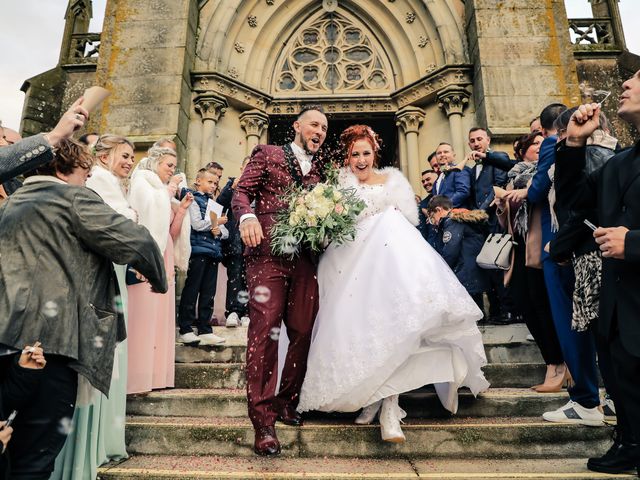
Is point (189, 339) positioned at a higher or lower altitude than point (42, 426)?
higher

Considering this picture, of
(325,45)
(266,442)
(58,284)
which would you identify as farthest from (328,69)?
(58,284)

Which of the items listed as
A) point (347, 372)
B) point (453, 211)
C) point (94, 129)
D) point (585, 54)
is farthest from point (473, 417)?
point (585, 54)

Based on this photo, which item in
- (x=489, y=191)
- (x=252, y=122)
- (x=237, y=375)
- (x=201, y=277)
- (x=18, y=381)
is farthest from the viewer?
(x=252, y=122)

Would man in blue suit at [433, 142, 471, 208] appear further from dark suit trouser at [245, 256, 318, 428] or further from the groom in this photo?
dark suit trouser at [245, 256, 318, 428]

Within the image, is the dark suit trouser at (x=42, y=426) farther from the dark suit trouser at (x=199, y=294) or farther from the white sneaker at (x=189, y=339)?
the dark suit trouser at (x=199, y=294)

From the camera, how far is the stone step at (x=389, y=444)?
9.36 feet

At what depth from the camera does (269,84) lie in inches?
382

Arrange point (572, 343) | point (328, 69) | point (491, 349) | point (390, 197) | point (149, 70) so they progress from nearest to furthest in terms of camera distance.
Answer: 1. point (572, 343)
2. point (390, 197)
3. point (491, 349)
4. point (149, 70)
5. point (328, 69)

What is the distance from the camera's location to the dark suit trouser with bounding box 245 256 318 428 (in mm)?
2797

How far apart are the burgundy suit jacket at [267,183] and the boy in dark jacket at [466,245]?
2366mm

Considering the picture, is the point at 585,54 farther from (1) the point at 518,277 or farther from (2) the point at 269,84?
(1) the point at 518,277

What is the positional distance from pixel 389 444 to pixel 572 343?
1.50 m

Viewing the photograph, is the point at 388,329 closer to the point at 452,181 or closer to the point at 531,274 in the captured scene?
the point at 531,274

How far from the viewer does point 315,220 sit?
2.91 m
